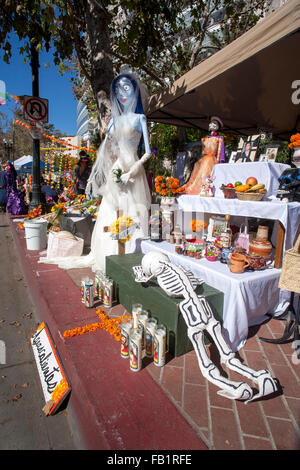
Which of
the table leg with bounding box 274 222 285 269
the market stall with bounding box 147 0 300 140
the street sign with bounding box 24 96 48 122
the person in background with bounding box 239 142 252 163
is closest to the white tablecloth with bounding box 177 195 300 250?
the table leg with bounding box 274 222 285 269

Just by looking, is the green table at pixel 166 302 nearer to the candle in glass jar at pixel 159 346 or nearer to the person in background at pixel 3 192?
the candle in glass jar at pixel 159 346

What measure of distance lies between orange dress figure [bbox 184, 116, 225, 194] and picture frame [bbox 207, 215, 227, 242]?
543mm

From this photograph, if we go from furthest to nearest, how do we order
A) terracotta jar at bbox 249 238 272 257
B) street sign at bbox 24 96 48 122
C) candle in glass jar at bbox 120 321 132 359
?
street sign at bbox 24 96 48 122 < terracotta jar at bbox 249 238 272 257 < candle in glass jar at bbox 120 321 132 359

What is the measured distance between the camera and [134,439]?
1402 mm

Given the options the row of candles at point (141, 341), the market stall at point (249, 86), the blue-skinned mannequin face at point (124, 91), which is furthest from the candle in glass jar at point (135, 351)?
the blue-skinned mannequin face at point (124, 91)

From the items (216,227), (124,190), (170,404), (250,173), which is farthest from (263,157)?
(170,404)

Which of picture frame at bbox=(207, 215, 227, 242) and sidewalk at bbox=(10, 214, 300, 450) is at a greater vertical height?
picture frame at bbox=(207, 215, 227, 242)

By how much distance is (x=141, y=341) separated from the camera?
1.95 metres

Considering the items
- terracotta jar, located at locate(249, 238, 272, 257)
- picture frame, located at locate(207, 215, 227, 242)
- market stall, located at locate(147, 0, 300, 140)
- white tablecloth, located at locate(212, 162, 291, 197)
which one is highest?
market stall, located at locate(147, 0, 300, 140)

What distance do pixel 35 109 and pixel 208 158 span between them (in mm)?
5070

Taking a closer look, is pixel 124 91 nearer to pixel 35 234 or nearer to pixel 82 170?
pixel 35 234

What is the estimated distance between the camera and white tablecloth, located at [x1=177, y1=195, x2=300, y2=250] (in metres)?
2.48

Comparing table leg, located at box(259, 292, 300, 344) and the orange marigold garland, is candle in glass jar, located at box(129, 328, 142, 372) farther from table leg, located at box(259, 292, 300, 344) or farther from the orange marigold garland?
table leg, located at box(259, 292, 300, 344)
